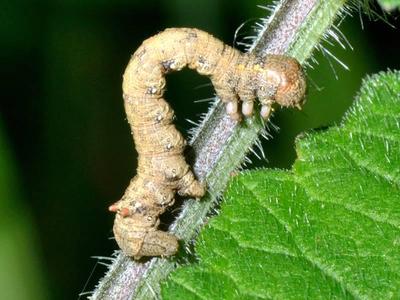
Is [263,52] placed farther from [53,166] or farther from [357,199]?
[53,166]

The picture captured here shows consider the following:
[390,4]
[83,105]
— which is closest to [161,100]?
[390,4]

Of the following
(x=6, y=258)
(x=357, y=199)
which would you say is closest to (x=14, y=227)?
(x=6, y=258)

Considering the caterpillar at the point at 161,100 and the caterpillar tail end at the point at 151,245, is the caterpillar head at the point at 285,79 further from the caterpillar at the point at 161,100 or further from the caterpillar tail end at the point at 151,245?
the caterpillar tail end at the point at 151,245

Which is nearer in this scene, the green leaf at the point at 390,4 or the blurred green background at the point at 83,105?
the green leaf at the point at 390,4

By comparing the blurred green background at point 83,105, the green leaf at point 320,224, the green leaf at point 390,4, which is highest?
the green leaf at point 390,4

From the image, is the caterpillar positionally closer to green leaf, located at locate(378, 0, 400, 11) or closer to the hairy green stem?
the hairy green stem

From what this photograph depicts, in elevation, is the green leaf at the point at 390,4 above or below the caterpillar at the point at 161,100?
above

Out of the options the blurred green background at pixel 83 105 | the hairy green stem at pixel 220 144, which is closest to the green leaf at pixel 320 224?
the hairy green stem at pixel 220 144
